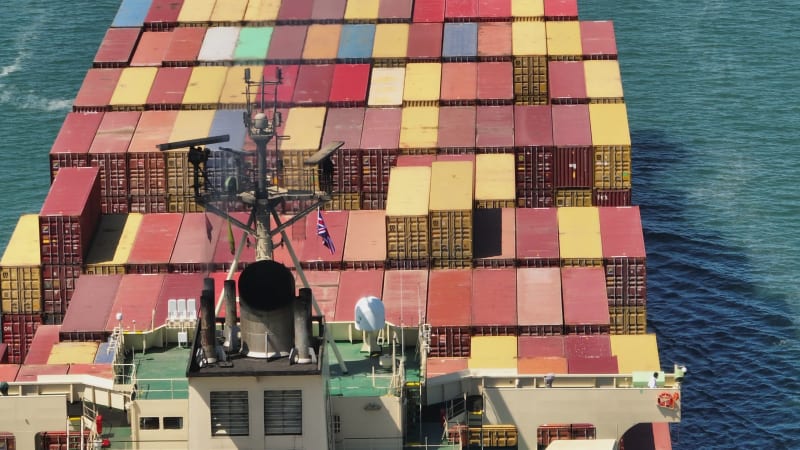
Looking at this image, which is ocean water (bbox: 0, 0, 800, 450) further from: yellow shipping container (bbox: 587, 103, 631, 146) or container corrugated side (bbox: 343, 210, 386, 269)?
container corrugated side (bbox: 343, 210, 386, 269)

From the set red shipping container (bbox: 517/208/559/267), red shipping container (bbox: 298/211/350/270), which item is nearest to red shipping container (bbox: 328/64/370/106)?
red shipping container (bbox: 298/211/350/270)

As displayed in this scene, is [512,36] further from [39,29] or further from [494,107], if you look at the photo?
[39,29]

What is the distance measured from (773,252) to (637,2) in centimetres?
4804

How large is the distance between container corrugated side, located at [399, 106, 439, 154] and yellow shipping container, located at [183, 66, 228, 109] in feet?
35.7

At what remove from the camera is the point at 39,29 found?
158625mm

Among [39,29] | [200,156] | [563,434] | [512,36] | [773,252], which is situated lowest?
[563,434]

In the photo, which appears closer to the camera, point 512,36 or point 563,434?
point 563,434

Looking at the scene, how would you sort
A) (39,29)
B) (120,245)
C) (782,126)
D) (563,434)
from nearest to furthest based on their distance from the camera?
(563,434), (120,245), (782,126), (39,29)

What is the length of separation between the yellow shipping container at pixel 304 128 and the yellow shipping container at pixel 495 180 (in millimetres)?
8926

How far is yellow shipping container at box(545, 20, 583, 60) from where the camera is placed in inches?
4574

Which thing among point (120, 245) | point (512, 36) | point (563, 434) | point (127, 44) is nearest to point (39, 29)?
point (127, 44)

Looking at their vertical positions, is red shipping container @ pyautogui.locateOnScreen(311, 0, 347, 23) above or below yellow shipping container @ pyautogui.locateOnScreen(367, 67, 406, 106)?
above

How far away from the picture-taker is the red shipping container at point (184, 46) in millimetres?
116062

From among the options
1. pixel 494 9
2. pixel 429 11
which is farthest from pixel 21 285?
pixel 494 9
